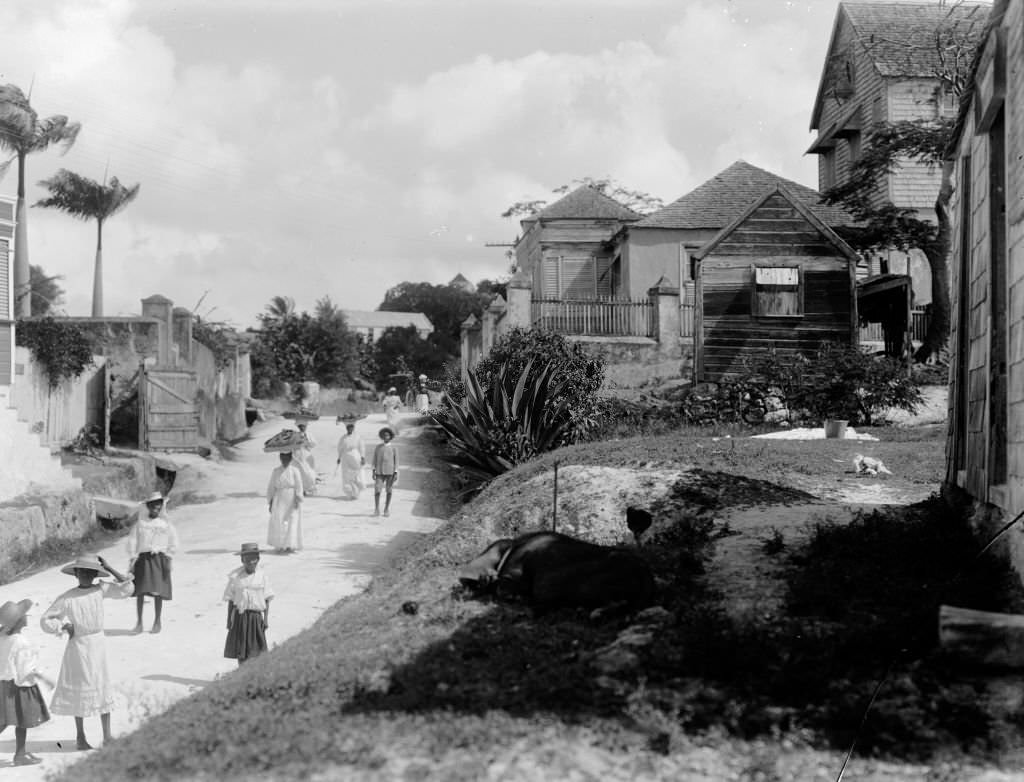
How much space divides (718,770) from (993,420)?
4744 millimetres

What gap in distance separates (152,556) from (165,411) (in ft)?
46.8

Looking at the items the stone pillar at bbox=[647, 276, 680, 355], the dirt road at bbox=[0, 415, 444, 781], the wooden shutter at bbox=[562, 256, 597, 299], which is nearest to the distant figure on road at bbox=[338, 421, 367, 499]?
the dirt road at bbox=[0, 415, 444, 781]

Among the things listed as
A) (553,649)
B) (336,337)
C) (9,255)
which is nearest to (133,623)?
(553,649)

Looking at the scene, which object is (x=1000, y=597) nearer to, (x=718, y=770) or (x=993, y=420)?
(x=993, y=420)

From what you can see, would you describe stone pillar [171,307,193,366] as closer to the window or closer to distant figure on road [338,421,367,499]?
distant figure on road [338,421,367,499]

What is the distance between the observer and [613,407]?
21.6 m

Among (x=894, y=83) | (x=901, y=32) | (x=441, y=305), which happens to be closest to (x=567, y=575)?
(x=894, y=83)

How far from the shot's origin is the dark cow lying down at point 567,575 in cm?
780

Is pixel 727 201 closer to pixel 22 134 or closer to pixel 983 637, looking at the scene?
pixel 22 134

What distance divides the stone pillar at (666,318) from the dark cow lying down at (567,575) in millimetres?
19090

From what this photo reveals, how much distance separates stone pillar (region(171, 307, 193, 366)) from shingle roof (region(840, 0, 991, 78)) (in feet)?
64.5

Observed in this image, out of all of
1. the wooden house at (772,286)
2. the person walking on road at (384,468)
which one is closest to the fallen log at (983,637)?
the person walking on road at (384,468)

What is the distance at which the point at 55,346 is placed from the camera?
22.5 meters

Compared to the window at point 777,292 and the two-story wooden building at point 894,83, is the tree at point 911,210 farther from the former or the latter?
the window at point 777,292
